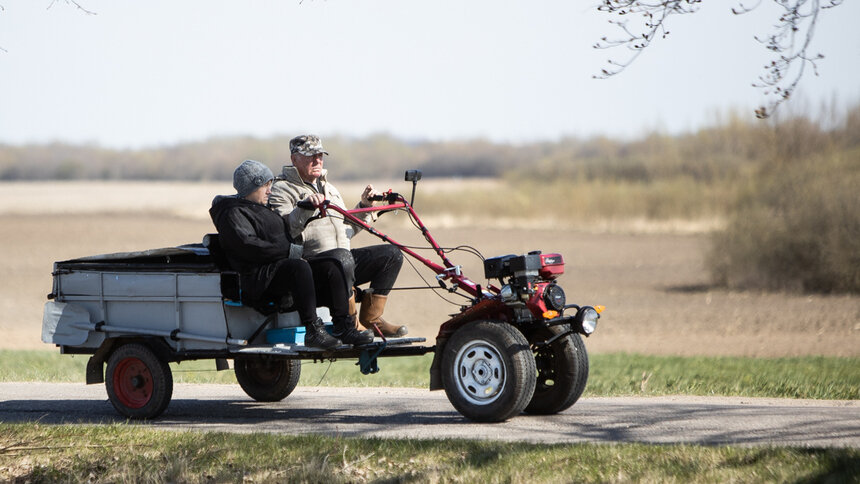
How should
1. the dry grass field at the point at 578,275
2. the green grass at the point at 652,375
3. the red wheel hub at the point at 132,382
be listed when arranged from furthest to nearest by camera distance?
1. the dry grass field at the point at 578,275
2. the green grass at the point at 652,375
3. the red wheel hub at the point at 132,382

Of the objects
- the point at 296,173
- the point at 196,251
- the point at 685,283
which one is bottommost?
the point at 685,283

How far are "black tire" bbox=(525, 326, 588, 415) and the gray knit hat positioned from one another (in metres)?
2.47

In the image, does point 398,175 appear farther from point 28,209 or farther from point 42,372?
point 42,372

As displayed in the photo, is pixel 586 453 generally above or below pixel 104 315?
below

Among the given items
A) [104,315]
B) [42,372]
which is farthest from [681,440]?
[42,372]

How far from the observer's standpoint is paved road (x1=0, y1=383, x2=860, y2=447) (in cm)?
770

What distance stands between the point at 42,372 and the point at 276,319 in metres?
6.34

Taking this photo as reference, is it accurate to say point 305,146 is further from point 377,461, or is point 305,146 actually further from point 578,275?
point 578,275

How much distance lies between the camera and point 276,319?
29.3ft

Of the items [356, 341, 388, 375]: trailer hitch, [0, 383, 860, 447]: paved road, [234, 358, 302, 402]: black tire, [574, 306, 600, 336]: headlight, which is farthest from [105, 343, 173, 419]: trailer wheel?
[574, 306, 600, 336]: headlight

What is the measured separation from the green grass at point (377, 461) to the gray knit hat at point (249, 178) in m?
2.10

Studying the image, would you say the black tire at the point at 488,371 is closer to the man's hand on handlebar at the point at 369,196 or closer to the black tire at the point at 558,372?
the black tire at the point at 558,372

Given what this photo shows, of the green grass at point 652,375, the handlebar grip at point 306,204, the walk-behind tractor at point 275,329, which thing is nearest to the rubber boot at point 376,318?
the walk-behind tractor at point 275,329

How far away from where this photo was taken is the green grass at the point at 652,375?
11.4m
